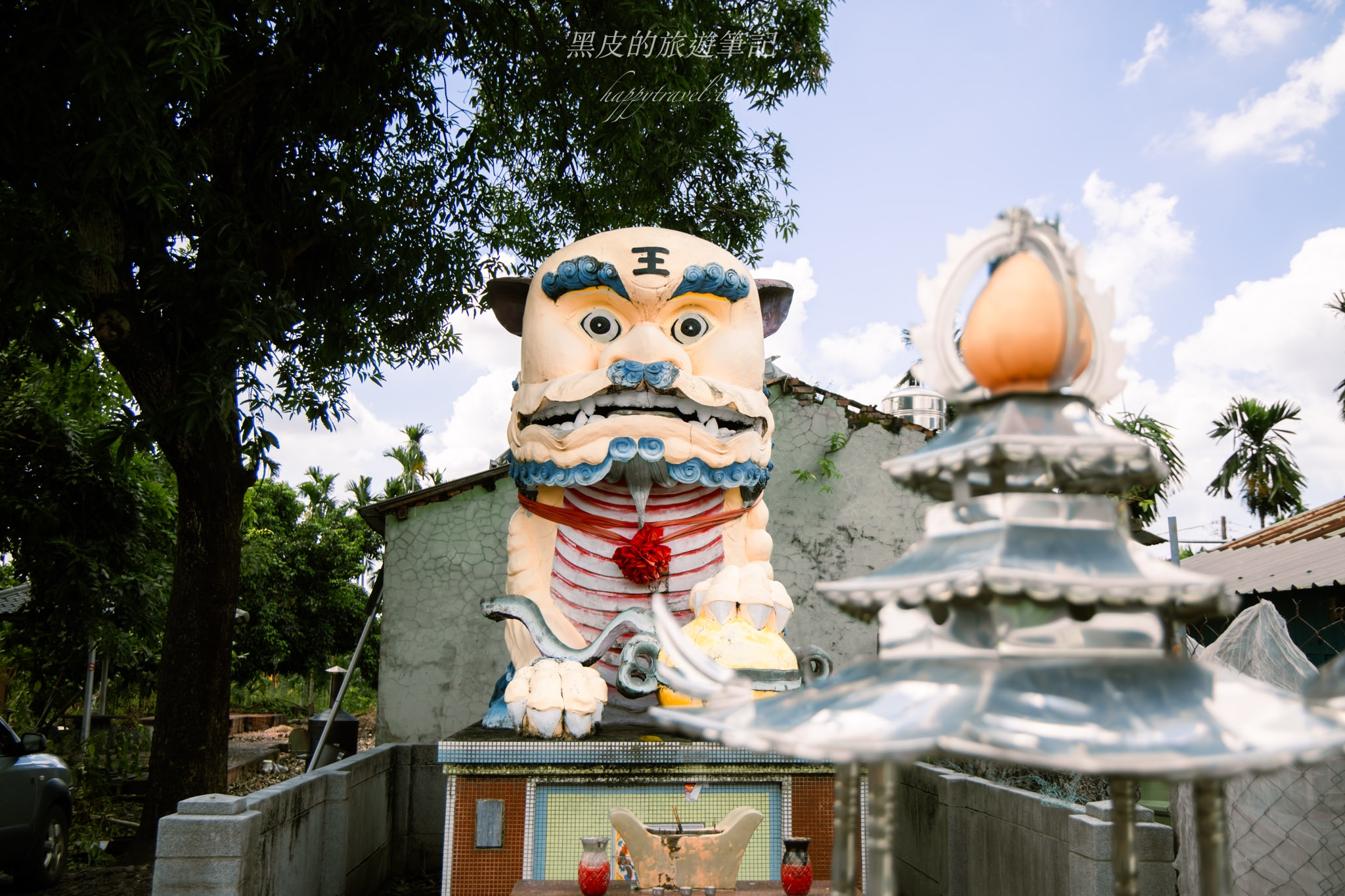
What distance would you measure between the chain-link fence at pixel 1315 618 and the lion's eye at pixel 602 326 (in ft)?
14.8

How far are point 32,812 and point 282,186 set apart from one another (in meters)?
4.77

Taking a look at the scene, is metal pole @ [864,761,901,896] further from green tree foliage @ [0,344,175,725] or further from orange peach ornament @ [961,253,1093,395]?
green tree foliage @ [0,344,175,725]

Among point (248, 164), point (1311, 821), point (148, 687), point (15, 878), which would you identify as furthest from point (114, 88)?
point (148, 687)

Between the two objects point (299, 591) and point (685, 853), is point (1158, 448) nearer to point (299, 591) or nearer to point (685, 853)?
point (685, 853)

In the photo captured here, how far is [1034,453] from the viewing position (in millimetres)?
1695

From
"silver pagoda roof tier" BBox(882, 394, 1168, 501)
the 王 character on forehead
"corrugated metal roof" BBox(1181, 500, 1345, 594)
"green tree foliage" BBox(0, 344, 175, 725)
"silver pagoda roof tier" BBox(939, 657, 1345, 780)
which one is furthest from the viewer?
"green tree foliage" BBox(0, 344, 175, 725)

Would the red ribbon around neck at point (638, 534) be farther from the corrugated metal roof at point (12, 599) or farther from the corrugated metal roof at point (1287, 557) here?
the corrugated metal roof at point (12, 599)

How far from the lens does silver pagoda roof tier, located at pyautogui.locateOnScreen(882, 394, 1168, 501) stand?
171cm

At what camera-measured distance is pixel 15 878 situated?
6781 millimetres

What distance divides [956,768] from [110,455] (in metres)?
8.26

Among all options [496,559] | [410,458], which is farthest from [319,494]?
[496,559]

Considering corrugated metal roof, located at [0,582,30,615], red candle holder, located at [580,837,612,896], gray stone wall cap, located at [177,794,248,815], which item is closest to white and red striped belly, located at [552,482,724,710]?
red candle holder, located at [580,837,612,896]

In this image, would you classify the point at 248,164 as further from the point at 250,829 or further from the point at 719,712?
the point at 719,712

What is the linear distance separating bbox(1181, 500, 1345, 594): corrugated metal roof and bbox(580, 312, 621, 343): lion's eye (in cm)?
325
